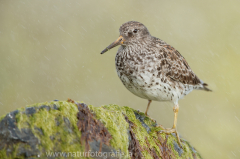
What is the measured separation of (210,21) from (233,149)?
374 inches

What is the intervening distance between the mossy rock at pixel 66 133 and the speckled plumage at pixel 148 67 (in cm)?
175

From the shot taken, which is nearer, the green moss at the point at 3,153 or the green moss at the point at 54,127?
the green moss at the point at 3,153

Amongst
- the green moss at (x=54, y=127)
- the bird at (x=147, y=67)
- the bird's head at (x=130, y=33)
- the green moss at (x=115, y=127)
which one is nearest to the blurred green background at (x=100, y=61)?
the bird at (x=147, y=67)

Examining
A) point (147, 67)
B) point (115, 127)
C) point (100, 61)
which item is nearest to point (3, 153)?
point (115, 127)

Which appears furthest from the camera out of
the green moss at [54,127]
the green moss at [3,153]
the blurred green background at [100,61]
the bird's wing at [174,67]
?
the blurred green background at [100,61]

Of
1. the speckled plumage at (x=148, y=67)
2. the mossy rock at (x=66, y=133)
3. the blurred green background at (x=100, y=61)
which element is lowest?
the mossy rock at (x=66, y=133)

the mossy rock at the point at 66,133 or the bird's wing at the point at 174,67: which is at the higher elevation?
the bird's wing at the point at 174,67

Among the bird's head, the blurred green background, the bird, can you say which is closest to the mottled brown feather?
the bird

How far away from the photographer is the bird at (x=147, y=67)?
253 inches

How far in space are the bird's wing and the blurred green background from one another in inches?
331

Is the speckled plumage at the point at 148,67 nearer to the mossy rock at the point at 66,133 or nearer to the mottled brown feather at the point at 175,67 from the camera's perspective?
the mottled brown feather at the point at 175,67

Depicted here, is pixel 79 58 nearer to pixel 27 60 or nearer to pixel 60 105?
pixel 27 60

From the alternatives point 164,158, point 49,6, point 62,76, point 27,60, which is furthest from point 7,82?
point 164,158

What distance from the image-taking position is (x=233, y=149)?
16219 mm
